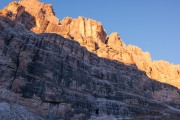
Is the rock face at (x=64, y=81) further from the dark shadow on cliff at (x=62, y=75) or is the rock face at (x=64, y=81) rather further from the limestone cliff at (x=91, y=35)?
the limestone cliff at (x=91, y=35)

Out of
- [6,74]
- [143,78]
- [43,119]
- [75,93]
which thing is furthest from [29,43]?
[143,78]

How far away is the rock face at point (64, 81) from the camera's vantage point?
252 ft

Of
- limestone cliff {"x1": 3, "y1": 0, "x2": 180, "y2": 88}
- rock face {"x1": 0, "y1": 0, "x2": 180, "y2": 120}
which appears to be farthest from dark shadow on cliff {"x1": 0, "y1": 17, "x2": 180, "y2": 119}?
limestone cliff {"x1": 3, "y1": 0, "x2": 180, "y2": 88}

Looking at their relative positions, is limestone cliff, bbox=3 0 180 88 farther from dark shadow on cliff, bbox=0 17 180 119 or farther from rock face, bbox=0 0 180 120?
dark shadow on cliff, bbox=0 17 180 119

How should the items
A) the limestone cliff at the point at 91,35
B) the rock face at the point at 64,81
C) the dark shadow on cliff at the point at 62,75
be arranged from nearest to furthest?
the rock face at the point at 64,81
the dark shadow on cliff at the point at 62,75
the limestone cliff at the point at 91,35

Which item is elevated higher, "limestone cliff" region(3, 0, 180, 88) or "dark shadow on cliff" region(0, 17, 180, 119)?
"limestone cliff" region(3, 0, 180, 88)

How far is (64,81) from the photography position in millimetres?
91875

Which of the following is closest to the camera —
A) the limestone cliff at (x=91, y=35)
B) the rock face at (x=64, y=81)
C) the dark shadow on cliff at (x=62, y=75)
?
the rock face at (x=64, y=81)

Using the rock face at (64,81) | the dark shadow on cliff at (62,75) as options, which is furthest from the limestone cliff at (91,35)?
the dark shadow on cliff at (62,75)

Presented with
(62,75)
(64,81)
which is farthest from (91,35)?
(64,81)

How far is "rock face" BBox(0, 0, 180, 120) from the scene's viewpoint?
252 ft

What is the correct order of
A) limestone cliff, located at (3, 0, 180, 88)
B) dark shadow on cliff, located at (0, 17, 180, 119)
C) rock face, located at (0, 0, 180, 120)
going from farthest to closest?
limestone cliff, located at (3, 0, 180, 88) < dark shadow on cliff, located at (0, 17, 180, 119) < rock face, located at (0, 0, 180, 120)

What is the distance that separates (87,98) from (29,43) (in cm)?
2892

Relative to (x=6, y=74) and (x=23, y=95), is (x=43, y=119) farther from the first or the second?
(x=6, y=74)
